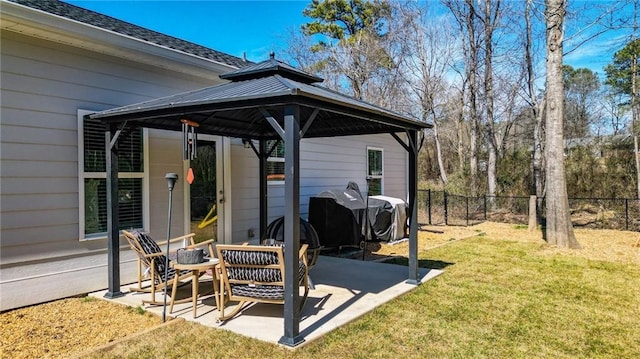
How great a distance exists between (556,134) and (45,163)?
8572mm

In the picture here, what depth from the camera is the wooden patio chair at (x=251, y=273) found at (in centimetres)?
376

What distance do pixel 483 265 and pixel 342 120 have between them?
331cm

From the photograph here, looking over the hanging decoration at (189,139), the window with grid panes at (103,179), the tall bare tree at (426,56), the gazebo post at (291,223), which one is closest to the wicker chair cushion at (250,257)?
the gazebo post at (291,223)

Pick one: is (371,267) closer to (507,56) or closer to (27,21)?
(27,21)

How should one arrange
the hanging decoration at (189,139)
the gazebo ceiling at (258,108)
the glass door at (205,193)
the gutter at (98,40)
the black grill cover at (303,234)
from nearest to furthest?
the gazebo ceiling at (258,108)
the gutter at (98,40)
the hanging decoration at (189,139)
the black grill cover at (303,234)
the glass door at (205,193)

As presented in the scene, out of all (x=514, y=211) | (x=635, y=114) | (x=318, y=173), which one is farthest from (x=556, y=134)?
(x=635, y=114)

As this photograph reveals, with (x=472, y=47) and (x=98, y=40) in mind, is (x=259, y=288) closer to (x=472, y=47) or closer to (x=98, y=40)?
(x=98, y=40)

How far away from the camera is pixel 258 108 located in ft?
12.1

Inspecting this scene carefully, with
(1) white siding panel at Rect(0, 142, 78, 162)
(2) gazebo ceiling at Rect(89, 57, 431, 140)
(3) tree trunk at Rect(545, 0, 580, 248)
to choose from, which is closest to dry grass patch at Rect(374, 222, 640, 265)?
(3) tree trunk at Rect(545, 0, 580, 248)

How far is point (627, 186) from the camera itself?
39.8 ft

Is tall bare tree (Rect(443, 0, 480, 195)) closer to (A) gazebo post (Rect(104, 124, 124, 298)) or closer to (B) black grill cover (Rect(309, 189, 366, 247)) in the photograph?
(B) black grill cover (Rect(309, 189, 366, 247))

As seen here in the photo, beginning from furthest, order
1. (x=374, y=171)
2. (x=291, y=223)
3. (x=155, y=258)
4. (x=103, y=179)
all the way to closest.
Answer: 1. (x=374, y=171)
2. (x=103, y=179)
3. (x=155, y=258)
4. (x=291, y=223)

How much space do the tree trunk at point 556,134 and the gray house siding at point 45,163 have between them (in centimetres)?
775

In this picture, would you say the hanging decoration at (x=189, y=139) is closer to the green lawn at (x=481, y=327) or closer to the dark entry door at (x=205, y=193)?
the dark entry door at (x=205, y=193)
